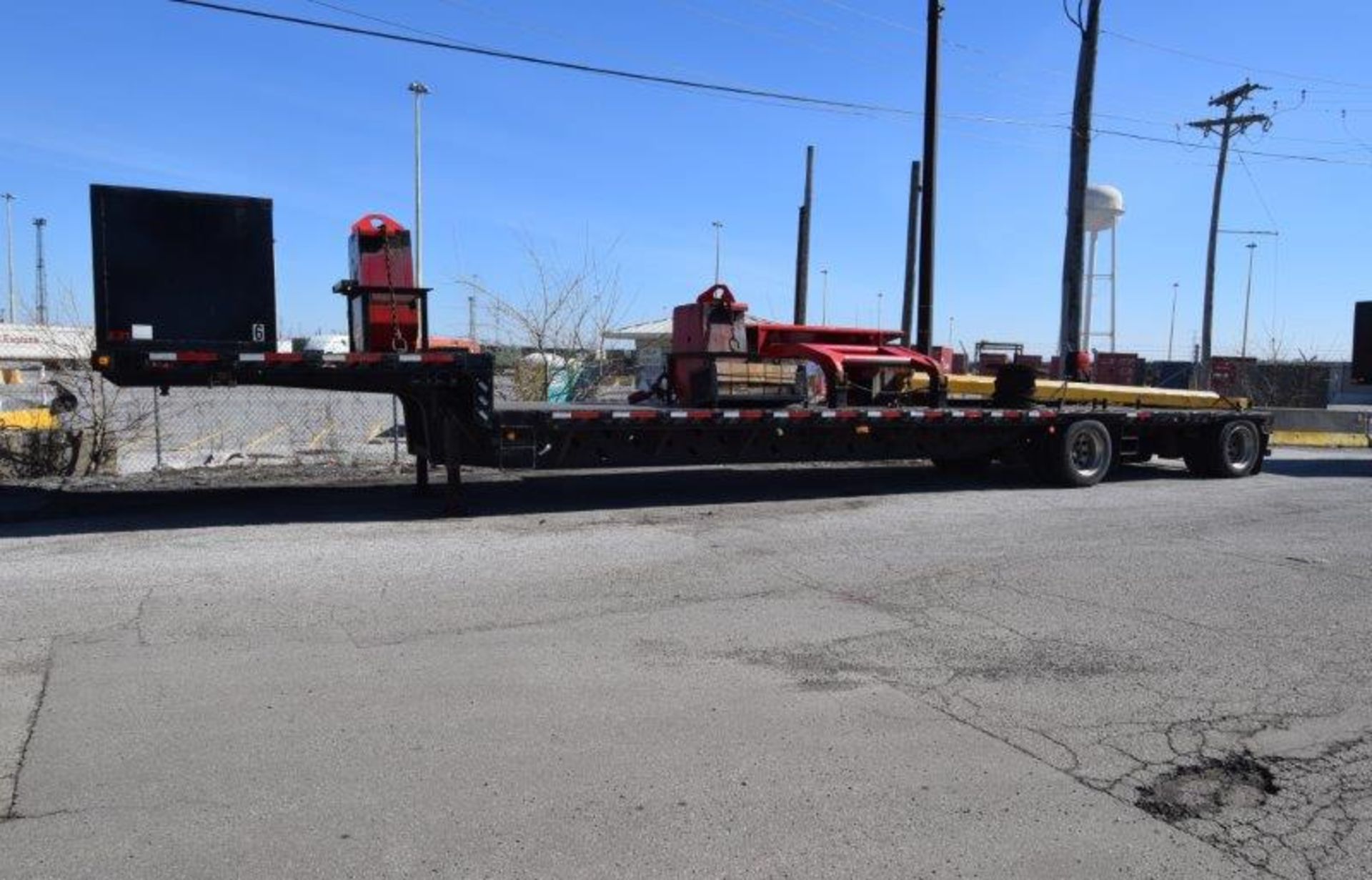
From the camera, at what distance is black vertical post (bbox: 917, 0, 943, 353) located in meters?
16.9

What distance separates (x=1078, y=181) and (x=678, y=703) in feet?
55.3

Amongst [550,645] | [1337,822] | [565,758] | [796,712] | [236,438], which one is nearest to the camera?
[1337,822]

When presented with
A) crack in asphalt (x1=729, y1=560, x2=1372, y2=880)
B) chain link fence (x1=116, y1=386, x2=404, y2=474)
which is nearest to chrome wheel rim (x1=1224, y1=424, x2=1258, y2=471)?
crack in asphalt (x1=729, y1=560, x2=1372, y2=880)

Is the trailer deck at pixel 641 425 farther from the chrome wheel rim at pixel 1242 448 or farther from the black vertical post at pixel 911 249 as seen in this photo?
the black vertical post at pixel 911 249

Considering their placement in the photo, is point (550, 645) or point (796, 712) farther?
point (550, 645)

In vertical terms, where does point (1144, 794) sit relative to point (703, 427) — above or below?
below

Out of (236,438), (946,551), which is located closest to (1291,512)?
(946,551)

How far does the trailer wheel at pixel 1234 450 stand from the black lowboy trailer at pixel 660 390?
2 centimetres

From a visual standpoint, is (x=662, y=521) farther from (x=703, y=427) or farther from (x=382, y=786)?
(x=382, y=786)

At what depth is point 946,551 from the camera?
9.00m

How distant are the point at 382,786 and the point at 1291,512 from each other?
1141 cm

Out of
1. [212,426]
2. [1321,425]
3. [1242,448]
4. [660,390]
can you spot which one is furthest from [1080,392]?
[212,426]

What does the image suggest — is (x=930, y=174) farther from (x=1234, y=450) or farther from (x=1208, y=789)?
(x=1208, y=789)

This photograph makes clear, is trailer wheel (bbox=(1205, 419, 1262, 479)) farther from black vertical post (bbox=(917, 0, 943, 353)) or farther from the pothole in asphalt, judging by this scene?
the pothole in asphalt
